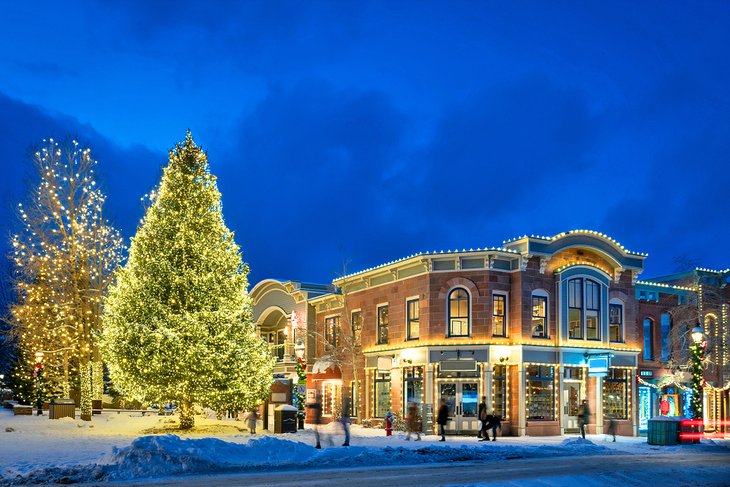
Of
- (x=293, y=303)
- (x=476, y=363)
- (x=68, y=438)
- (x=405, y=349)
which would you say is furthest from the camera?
(x=293, y=303)

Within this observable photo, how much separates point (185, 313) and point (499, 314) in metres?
13.5

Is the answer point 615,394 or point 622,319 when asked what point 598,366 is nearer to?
point 615,394

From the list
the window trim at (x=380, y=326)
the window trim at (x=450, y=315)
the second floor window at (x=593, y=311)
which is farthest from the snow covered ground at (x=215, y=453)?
the window trim at (x=380, y=326)

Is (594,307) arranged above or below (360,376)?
above

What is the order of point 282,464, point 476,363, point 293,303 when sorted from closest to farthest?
point 282,464, point 476,363, point 293,303

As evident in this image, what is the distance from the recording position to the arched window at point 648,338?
41.2 m

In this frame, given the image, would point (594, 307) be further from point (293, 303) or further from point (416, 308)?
point (293, 303)

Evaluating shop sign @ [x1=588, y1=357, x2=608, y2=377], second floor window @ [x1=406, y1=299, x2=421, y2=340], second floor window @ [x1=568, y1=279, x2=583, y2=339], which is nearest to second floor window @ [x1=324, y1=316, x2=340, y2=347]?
second floor window @ [x1=406, y1=299, x2=421, y2=340]

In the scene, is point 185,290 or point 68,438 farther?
point 185,290

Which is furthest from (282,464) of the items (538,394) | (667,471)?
(538,394)

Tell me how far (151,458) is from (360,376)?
23129 mm

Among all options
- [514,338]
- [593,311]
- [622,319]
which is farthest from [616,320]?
[514,338]

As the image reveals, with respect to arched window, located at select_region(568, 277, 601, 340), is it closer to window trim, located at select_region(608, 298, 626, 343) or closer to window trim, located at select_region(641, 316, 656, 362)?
window trim, located at select_region(608, 298, 626, 343)

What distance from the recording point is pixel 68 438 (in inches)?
1066
